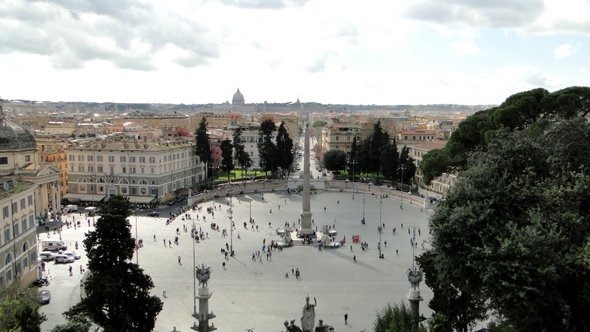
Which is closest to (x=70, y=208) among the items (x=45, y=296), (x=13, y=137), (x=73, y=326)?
(x=13, y=137)

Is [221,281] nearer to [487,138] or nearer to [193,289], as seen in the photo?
[193,289]

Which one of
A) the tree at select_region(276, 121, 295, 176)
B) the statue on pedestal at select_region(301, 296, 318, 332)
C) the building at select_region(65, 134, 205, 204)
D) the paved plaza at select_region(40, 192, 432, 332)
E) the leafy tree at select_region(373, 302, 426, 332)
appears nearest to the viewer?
the leafy tree at select_region(373, 302, 426, 332)

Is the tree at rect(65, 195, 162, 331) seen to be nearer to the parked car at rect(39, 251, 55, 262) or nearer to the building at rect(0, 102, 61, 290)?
the building at rect(0, 102, 61, 290)

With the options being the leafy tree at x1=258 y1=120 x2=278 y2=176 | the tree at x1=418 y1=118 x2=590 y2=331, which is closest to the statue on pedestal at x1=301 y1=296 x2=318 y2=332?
the tree at x1=418 y1=118 x2=590 y2=331

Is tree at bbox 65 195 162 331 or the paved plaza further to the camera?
the paved plaza

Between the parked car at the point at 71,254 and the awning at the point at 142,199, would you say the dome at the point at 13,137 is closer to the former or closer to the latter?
the parked car at the point at 71,254

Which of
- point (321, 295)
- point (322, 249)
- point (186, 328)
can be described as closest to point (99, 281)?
point (186, 328)
